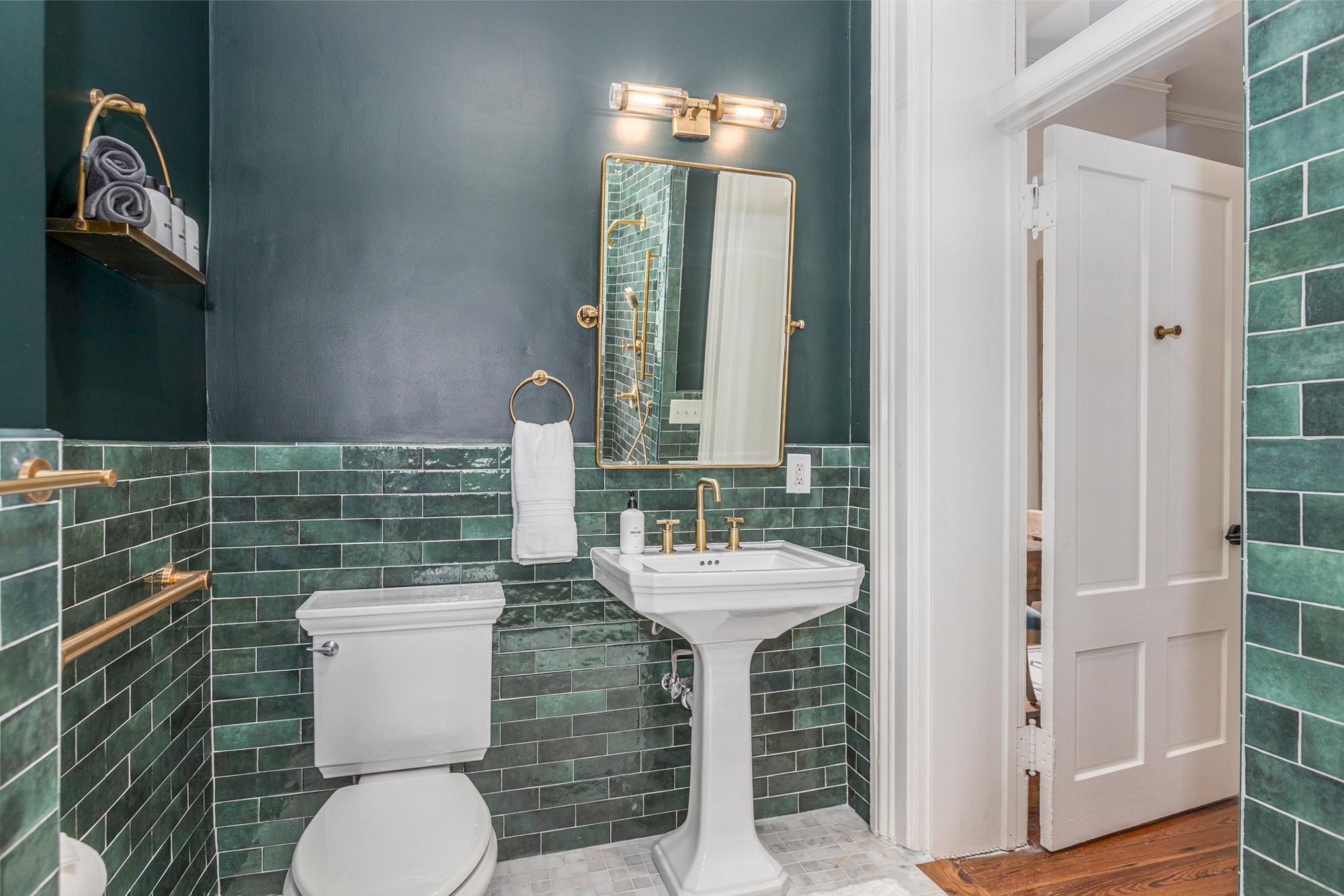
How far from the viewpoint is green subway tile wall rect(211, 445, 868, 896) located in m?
1.82

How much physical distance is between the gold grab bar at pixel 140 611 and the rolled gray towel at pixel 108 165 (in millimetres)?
662

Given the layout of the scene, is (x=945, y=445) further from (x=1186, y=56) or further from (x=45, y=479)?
(x=45, y=479)

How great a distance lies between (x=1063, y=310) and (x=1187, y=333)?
487 mm

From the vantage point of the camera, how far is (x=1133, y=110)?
2461 millimetres

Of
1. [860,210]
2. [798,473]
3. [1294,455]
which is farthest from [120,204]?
[1294,455]

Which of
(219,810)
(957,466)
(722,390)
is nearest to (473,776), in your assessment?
(219,810)

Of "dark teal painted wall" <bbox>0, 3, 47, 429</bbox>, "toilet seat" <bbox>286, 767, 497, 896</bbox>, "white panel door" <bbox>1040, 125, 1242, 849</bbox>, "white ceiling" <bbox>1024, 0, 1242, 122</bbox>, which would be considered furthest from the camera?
"white panel door" <bbox>1040, 125, 1242, 849</bbox>

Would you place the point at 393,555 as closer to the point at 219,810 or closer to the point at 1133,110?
the point at 219,810

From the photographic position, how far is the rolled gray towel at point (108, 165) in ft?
3.96

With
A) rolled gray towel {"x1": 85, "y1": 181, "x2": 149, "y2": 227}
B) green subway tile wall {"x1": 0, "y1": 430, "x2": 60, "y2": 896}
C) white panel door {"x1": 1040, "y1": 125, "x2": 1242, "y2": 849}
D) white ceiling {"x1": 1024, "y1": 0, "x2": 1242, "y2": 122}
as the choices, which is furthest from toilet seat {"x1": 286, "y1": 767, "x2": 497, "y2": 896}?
white ceiling {"x1": 1024, "y1": 0, "x2": 1242, "y2": 122}

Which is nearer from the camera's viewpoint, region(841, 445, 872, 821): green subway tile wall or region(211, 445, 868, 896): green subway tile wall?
region(211, 445, 868, 896): green subway tile wall

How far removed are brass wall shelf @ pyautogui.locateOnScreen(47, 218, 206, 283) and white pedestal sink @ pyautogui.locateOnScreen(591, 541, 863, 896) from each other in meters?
1.11

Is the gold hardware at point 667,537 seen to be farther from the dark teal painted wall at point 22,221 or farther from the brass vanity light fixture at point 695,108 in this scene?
the dark teal painted wall at point 22,221

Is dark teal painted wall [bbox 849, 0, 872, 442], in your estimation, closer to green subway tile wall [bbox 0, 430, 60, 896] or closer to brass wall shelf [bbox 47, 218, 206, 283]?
brass wall shelf [bbox 47, 218, 206, 283]
